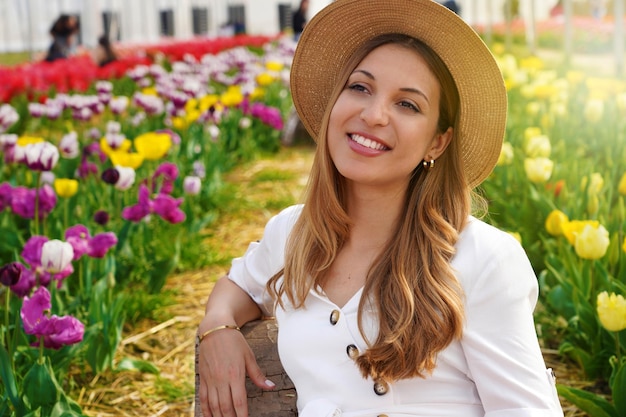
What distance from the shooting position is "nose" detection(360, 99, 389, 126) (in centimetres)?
154

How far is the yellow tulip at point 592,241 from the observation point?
2.30 meters

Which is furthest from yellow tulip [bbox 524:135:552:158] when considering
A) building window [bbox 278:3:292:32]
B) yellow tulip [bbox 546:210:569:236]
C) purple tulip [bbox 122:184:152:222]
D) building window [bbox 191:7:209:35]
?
building window [bbox 278:3:292:32]

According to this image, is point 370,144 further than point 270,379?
No

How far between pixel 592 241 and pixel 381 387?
996 mm

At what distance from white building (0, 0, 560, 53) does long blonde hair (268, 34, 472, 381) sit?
12555mm

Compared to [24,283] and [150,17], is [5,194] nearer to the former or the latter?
[24,283]

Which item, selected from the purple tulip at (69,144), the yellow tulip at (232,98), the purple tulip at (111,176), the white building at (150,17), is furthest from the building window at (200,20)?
the purple tulip at (111,176)

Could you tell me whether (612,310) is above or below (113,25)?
above

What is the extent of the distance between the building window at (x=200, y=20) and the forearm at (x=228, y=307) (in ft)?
85.4

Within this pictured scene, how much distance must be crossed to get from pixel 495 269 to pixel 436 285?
10 centimetres

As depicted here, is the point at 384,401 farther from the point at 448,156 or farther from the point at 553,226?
the point at 553,226

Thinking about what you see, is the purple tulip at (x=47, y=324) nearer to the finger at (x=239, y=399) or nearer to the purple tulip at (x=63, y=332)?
the purple tulip at (x=63, y=332)

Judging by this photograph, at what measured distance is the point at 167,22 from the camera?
89.2 ft

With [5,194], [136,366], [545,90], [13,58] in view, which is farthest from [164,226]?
[13,58]
